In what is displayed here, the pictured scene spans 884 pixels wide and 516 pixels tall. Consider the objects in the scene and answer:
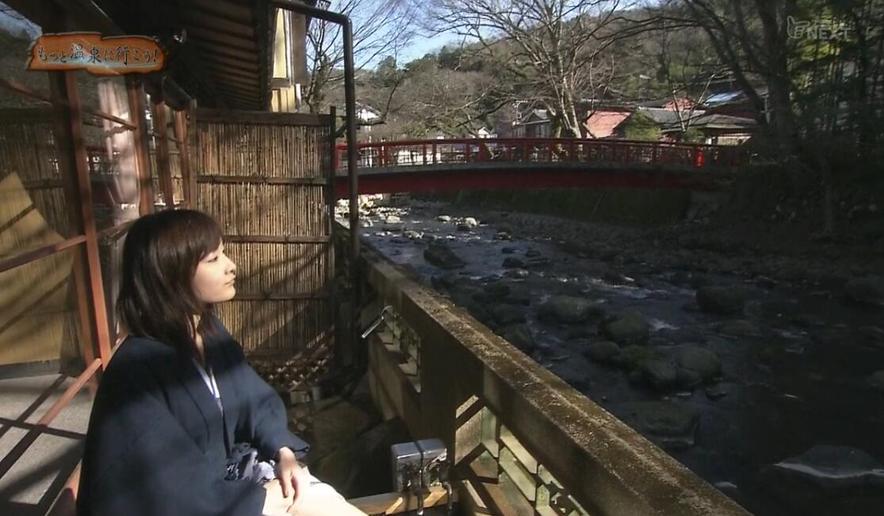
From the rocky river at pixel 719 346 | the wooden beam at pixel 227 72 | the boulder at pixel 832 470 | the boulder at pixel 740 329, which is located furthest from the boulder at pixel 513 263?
the wooden beam at pixel 227 72

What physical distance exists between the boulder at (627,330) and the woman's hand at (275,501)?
10.6 metres

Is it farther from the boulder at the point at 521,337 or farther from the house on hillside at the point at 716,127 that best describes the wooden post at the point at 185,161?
the house on hillside at the point at 716,127

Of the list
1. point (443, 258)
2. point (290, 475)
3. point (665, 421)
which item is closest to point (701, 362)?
point (665, 421)

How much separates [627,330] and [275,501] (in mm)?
10814

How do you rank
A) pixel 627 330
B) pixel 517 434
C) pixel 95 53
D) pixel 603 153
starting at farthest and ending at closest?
pixel 603 153 → pixel 627 330 → pixel 95 53 → pixel 517 434

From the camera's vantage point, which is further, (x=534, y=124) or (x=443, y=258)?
(x=534, y=124)

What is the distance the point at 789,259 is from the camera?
1712 centimetres

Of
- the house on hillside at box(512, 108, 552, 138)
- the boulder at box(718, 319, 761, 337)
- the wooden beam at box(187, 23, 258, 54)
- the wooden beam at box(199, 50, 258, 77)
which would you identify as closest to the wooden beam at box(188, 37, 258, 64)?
the wooden beam at box(199, 50, 258, 77)

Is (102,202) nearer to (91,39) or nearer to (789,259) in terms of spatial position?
(91,39)

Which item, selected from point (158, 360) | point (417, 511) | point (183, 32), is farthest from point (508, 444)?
point (183, 32)

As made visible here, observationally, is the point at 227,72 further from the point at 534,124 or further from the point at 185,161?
the point at 534,124

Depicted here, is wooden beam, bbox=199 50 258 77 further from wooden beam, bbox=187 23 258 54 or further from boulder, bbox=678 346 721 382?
boulder, bbox=678 346 721 382

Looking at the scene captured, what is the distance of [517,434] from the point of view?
90.7 inches

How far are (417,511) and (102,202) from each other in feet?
7.83
